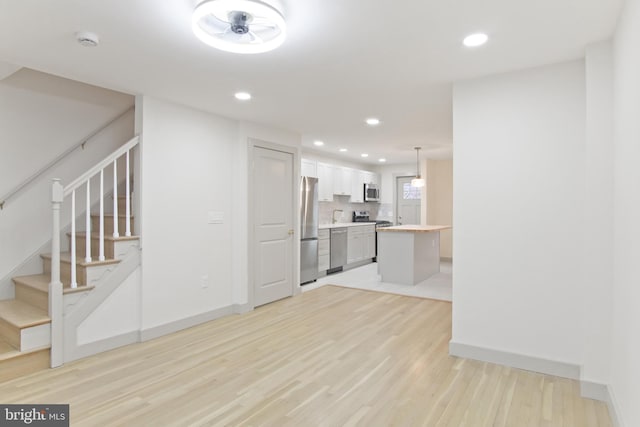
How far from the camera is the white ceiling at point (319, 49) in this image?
79.9 inches

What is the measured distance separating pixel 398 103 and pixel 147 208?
9.25 feet

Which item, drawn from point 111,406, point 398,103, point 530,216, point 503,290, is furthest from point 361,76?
point 111,406

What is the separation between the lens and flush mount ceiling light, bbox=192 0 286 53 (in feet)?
6.24

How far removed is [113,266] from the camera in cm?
336

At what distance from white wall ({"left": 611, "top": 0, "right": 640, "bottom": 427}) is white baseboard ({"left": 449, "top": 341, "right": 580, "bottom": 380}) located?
1.44ft

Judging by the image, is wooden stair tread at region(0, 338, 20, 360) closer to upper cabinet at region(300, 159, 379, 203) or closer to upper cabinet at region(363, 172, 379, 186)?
upper cabinet at region(300, 159, 379, 203)

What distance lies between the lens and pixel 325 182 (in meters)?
7.41

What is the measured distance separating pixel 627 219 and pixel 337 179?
6.00m

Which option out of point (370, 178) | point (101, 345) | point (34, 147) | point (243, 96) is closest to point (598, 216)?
point (243, 96)

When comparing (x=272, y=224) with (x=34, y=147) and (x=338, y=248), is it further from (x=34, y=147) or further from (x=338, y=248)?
(x=34, y=147)

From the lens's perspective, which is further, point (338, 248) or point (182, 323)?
point (338, 248)

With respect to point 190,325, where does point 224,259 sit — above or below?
above

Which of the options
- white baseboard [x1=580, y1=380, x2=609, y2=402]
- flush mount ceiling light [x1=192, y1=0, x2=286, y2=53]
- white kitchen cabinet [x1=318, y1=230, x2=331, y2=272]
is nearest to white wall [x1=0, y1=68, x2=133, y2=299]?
flush mount ceiling light [x1=192, y1=0, x2=286, y2=53]

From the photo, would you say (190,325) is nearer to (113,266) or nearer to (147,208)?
(113,266)
